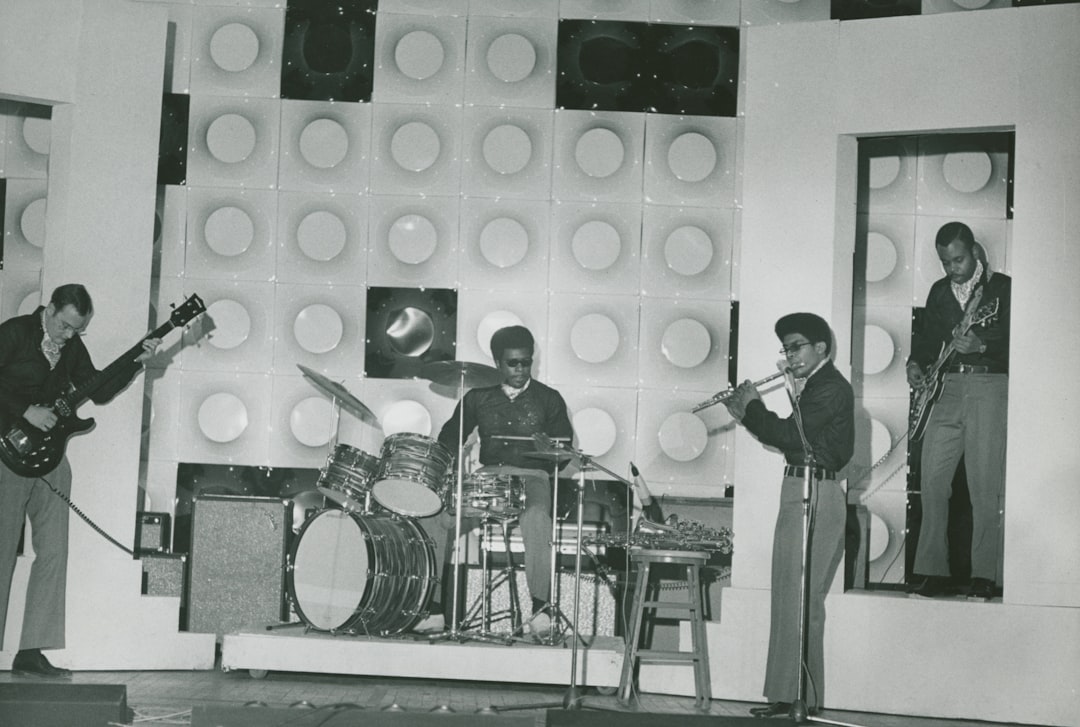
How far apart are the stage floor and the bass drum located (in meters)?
0.17

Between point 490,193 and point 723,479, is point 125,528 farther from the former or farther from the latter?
point 723,479

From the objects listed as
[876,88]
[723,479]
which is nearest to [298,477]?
[723,479]

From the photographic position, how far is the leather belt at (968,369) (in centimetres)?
734

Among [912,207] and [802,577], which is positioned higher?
[912,207]

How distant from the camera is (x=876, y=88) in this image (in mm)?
7133

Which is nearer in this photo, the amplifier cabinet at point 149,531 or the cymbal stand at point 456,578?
the cymbal stand at point 456,578

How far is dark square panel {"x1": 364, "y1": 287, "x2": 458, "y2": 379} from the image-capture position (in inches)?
331

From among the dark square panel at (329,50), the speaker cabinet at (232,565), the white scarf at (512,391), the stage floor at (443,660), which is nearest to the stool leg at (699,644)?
the stage floor at (443,660)

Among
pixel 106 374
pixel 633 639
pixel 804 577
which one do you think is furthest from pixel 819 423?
pixel 106 374

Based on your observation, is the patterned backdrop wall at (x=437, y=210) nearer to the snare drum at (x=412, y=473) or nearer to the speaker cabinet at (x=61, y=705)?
the snare drum at (x=412, y=473)

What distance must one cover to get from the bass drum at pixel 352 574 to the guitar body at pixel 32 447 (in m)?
1.33

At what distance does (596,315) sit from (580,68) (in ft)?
5.07

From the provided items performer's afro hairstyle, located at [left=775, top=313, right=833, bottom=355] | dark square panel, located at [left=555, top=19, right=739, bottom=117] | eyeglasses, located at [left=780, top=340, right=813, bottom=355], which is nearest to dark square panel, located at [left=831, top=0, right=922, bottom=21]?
dark square panel, located at [left=555, top=19, right=739, bottom=117]

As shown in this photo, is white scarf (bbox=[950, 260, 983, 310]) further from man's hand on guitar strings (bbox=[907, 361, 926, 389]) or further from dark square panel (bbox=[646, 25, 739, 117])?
dark square panel (bbox=[646, 25, 739, 117])
